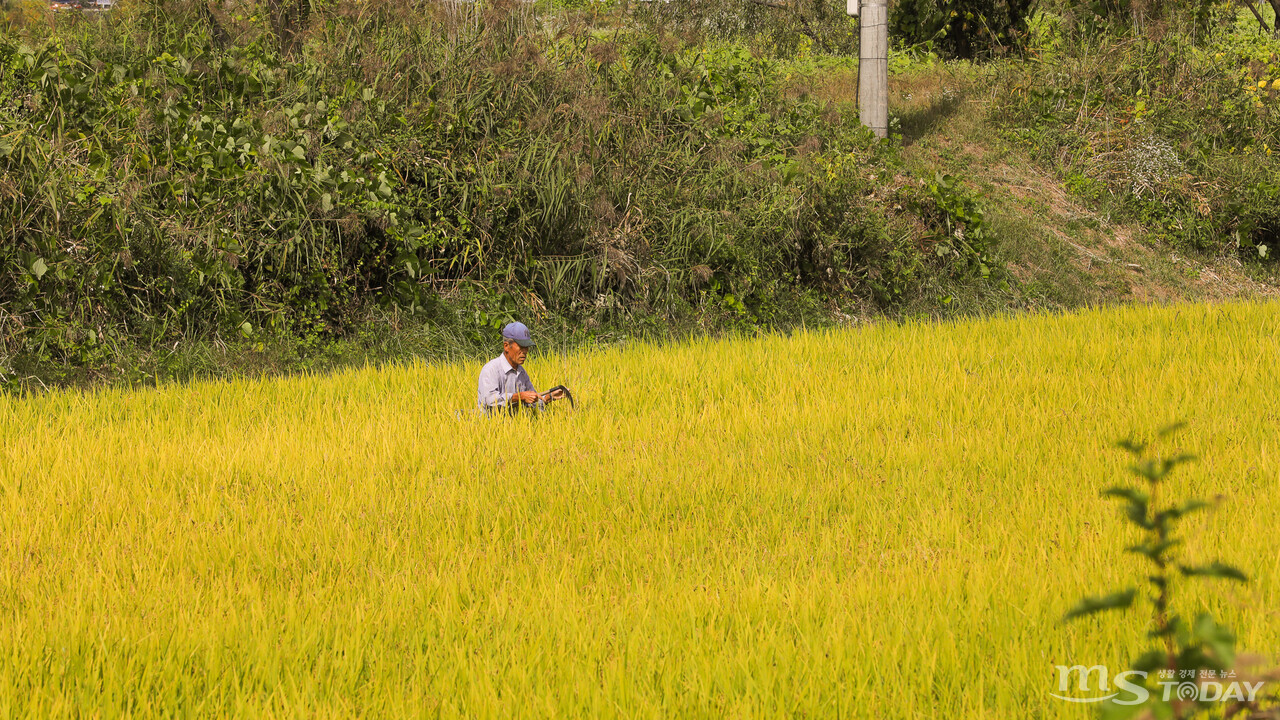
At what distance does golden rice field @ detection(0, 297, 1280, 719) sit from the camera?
2.97 meters

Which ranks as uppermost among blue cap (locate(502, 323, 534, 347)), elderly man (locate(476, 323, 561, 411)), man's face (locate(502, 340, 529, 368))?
blue cap (locate(502, 323, 534, 347))

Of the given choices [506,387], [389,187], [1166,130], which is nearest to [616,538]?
[506,387]

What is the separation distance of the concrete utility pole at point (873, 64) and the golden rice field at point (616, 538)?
18.7 ft

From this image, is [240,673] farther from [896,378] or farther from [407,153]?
[407,153]

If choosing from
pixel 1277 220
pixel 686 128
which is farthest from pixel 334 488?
pixel 1277 220

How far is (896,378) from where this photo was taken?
6.85 metres

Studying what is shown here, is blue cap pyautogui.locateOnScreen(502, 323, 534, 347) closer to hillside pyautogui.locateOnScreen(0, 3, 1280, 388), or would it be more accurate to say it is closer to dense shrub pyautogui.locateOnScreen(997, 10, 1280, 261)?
hillside pyautogui.locateOnScreen(0, 3, 1280, 388)

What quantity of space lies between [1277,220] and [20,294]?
44.2 ft

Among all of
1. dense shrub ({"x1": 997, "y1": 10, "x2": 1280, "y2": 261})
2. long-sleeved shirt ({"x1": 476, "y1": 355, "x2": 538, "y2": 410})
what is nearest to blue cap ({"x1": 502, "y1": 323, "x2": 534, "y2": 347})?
long-sleeved shirt ({"x1": 476, "y1": 355, "x2": 538, "y2": 410})

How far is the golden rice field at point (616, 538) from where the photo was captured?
2.97 meters

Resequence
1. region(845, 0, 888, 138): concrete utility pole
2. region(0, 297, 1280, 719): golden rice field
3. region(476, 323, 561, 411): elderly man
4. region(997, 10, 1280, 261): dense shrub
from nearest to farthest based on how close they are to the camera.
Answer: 1. region(0, 297, 1280, 719): golden rice field
2. region(476, 323, 561, 411): elderly man
3. region(845, 0, 888, 138): concrete utility pole
4. region(997, 10, 1280, 261): dense shrub

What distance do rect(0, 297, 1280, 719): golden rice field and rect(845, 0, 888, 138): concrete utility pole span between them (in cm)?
570

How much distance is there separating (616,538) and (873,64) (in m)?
9.35

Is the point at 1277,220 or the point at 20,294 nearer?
the point at 20,294
